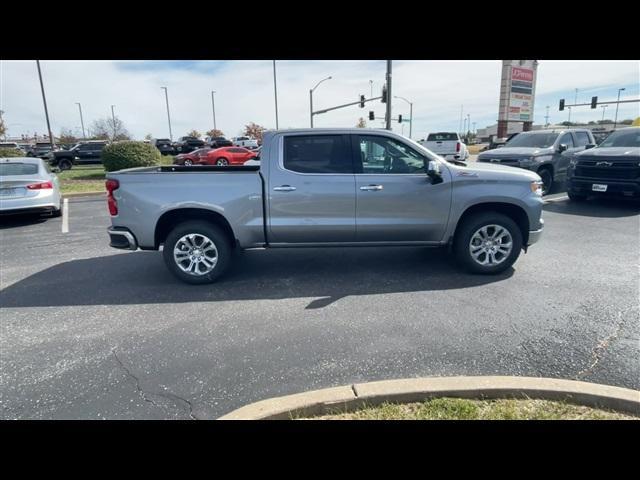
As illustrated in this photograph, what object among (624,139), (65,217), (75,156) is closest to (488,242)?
(624,139)

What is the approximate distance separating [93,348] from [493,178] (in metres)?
4.72

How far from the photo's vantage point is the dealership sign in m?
35.9

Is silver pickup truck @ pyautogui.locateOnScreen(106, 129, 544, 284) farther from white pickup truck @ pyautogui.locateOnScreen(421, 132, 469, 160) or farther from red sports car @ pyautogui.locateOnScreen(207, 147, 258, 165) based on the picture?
red sports car @ pyautogui.locateOnScreen(207, 147, 258, 165)

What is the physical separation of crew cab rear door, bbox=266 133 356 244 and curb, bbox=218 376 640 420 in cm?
243

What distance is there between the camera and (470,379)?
103 inches

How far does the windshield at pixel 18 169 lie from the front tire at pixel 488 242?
9.07 meters

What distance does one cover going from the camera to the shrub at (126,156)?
50.6 ft

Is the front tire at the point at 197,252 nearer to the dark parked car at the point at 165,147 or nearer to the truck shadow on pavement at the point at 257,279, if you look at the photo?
the truck shadow on pavement at the point at 257,279

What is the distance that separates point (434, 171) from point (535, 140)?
8569 millimetres

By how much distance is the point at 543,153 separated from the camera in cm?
1032

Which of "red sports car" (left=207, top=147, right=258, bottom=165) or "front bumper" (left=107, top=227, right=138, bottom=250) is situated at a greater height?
"red sports car" (left=207, top=147, right=258, bottom=165)

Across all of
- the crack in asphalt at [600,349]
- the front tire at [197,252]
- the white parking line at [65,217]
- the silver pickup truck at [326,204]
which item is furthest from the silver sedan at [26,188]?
the crack in asphalt at [600,349]

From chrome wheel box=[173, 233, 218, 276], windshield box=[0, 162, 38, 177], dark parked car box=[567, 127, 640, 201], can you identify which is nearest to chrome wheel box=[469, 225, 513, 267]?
chrome wheel box=[173, 233, 218, 276]
